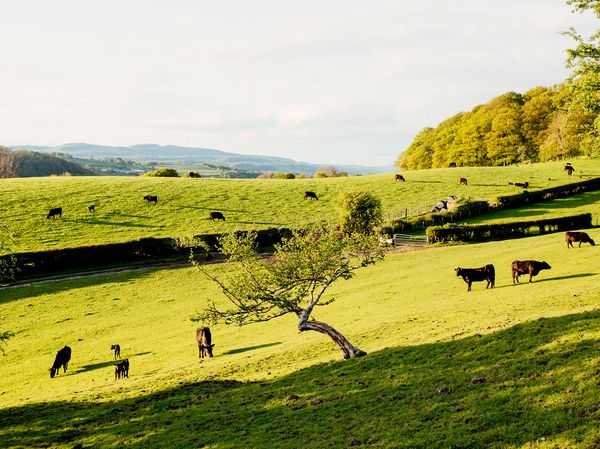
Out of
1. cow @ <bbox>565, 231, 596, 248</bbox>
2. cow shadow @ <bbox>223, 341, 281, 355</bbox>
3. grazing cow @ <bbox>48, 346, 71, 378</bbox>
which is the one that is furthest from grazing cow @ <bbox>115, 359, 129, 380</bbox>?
cow @ <bbox>565, 231, 596, 248</bbox>

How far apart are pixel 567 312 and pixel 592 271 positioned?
11560 millimetres

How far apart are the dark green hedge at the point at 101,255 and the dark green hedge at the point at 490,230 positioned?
62.6 feet

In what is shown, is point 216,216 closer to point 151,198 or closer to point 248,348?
point 151,198

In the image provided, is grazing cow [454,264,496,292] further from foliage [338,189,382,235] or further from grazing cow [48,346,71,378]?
grazing cow [48,346,71,378]

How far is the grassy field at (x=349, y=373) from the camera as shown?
536 inches

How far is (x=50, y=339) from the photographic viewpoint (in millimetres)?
35094

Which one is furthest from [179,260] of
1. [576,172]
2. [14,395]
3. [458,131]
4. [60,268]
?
[458,131]

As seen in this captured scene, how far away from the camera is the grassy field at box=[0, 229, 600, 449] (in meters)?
13.6

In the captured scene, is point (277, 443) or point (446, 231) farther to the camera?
point (446, 231)

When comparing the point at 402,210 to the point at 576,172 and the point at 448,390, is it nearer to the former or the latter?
the point at 576,172

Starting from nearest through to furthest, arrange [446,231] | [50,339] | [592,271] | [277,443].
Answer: [277,443] → [592,271] → [50,339] → [446,231]

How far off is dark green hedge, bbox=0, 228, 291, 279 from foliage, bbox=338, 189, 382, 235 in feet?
26.8

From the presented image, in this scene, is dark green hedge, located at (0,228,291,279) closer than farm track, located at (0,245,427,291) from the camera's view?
No

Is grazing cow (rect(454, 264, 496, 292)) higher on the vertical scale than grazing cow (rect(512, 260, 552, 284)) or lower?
lower
